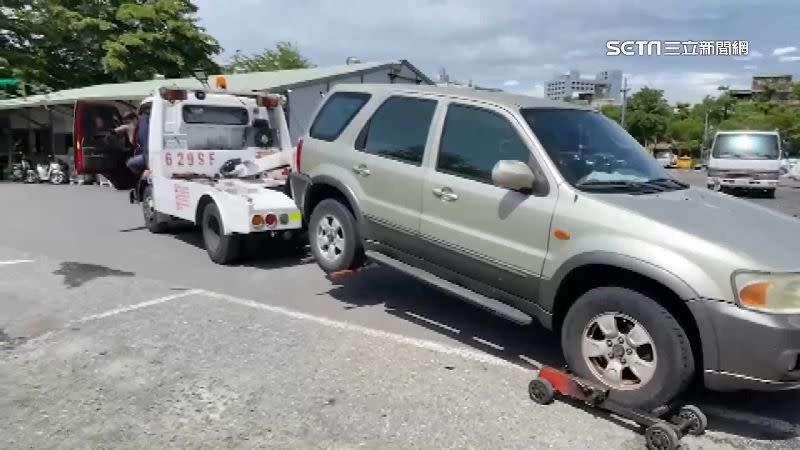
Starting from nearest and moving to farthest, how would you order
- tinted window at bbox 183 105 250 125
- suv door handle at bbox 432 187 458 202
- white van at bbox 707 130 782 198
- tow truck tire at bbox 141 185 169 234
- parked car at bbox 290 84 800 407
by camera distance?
parked car at bbox 290 84 800 407
suv door handle at bbox 432 187 458 202
tinted window at bbox 183 105 250 125
tow truck tire at bbox 141 185 169 234
white van at bbox 707 130 782 198

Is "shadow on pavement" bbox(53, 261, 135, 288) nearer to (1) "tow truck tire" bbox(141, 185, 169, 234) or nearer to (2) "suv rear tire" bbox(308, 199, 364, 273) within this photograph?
(1) "tow truck tire" bbox(141, 185, 169, 234)

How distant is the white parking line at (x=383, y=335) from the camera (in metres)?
4.53

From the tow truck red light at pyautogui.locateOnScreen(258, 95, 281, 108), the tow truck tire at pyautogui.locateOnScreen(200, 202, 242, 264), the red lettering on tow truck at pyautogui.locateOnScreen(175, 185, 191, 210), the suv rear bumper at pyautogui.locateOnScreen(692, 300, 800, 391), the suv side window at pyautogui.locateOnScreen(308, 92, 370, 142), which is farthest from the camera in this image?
the tow truck red light at pyautogui.locateOnScreen(258, 95, 281, 108)

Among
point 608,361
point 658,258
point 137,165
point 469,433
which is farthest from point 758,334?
point 137,165

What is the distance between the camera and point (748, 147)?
17.5 metres

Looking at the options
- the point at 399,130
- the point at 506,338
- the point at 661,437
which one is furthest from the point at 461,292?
the point at 661,437

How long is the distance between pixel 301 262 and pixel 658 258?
516 cm

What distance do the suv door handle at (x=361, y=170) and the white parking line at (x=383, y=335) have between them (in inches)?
51.8

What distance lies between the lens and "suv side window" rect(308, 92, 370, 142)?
18.3 feet

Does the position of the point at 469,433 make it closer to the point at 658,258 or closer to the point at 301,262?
the point at 658,258

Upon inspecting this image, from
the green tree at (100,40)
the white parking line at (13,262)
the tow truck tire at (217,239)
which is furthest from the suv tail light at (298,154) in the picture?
the green tree at (100,40)

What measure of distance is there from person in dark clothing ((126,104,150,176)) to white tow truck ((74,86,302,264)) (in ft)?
0.40

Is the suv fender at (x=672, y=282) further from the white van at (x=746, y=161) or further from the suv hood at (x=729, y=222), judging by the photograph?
the white van at (x=746, y=161)

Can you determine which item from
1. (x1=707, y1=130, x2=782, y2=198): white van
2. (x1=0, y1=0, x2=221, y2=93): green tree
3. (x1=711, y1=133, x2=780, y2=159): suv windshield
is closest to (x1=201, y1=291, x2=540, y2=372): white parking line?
(x1=707, y1=130, x2=782, y2=198): white van
